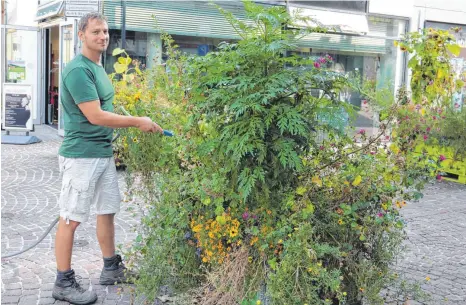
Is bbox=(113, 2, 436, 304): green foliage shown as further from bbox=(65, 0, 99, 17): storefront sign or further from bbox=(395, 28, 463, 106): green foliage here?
bbox=(65, 0, 99, 17): storefront sign

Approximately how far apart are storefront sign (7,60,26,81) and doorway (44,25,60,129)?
631 mm

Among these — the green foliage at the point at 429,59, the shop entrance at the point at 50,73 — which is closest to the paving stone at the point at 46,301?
the green foliage at the point at 429,59

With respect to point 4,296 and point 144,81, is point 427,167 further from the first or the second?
point 144,81

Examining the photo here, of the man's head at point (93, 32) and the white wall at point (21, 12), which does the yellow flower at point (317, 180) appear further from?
the white wall at point (21, 12)

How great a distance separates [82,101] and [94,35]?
48 cm

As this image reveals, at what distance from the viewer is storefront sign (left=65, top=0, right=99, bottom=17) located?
11644mm

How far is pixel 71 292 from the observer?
381cm

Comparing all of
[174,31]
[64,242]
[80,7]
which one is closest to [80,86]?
[64,242]

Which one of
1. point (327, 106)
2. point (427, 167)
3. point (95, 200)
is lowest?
point (95, 200)

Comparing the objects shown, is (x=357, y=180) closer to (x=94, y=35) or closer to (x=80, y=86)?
(x=80, y=86)

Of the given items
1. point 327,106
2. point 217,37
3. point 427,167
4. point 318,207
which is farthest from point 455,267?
point 217,37

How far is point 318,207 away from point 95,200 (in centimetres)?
158

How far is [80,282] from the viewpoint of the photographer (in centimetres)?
420

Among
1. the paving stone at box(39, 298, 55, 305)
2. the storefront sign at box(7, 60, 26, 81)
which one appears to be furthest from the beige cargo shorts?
the storefront sign at box(7, 60, 26, 81)
